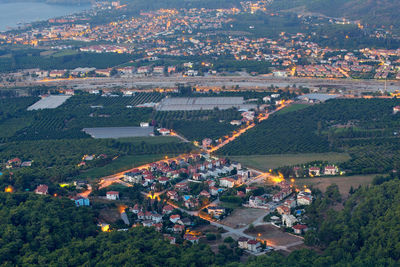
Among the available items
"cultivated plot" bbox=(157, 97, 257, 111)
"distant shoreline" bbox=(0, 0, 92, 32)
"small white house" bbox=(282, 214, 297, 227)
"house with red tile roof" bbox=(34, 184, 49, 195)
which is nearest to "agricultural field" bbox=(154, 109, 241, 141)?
"cultivated plot" bbox=(157, 97, 257, 111)

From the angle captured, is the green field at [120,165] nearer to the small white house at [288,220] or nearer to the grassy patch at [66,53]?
the small white house at [288,220]

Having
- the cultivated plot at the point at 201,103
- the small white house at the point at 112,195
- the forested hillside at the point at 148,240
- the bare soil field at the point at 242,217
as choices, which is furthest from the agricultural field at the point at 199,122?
the forested hillside at the point at 148,240

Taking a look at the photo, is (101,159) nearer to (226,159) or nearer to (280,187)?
(226,159)

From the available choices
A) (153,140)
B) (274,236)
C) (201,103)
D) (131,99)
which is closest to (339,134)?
(153,140)

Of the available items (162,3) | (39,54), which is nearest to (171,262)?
(39,54)

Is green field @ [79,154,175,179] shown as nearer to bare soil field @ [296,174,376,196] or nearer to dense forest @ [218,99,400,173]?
dense forest @ [218,99,400,173]
